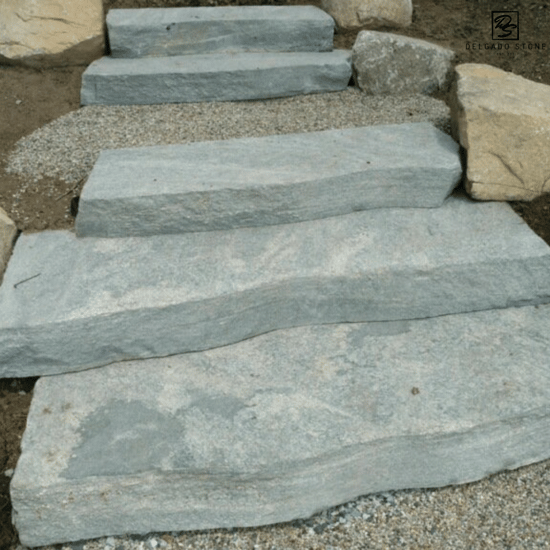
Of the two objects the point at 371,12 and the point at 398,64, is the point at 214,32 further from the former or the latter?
the point at 398,64

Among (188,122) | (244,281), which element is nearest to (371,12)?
(188,122)

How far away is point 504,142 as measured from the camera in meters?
2.93

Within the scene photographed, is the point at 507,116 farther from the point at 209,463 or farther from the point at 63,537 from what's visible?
the point at 63,537

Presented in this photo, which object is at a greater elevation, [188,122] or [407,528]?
[188,122]

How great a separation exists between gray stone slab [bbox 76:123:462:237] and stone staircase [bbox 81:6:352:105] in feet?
2.88

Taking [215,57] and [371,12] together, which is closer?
[215,57]

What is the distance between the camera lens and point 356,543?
2111 mm

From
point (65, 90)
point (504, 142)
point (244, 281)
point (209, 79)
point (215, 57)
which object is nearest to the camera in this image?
point (244, 281)

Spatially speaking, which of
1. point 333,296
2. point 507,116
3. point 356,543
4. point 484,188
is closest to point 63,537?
point 356,543

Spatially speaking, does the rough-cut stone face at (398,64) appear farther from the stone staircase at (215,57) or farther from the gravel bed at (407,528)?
the gravel bed at (407,528)

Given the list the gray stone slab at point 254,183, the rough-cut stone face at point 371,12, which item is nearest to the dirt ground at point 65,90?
the rough-cut stone face at point 371,12

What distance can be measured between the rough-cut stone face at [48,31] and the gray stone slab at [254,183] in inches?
53.4

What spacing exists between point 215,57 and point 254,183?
1.75m

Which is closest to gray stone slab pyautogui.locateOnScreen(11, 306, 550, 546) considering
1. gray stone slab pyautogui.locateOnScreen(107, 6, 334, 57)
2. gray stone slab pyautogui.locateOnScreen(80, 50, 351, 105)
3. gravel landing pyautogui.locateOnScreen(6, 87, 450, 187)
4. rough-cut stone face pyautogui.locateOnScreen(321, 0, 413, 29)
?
gravel landing pyautogui.locateOnScreen(6, 87, 450, 187)
